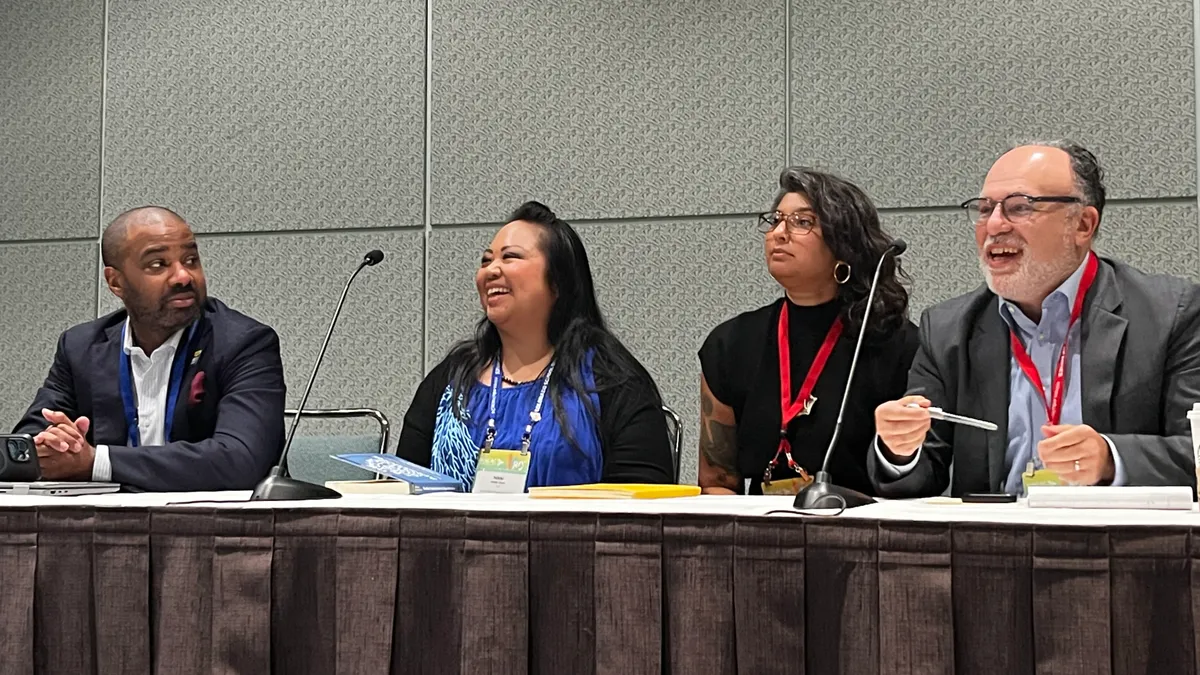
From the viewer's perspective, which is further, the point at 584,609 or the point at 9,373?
the point at 9,373

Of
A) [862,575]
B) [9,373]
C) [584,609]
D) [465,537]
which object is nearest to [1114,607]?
[862,575]

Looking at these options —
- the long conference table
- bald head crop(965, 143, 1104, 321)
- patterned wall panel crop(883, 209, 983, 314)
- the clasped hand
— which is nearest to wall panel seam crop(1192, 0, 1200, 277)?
patterned wall panel crop(883, 209, 983, 314)

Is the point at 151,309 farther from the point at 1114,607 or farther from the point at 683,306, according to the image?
the point at 1114,607

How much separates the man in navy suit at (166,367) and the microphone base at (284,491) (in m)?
0.98

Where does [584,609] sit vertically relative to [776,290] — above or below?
below

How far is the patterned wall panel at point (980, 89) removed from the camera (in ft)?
10.8

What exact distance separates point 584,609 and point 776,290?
6.94 feet

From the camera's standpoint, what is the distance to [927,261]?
350cm

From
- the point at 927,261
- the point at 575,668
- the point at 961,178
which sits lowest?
the point at 575,668

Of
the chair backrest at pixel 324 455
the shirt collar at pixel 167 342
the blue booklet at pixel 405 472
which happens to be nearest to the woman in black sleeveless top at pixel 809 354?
the blue booklet at pixel 405 472

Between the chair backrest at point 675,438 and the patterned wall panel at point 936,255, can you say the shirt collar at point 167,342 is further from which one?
the patterned wall panel at point 936,255

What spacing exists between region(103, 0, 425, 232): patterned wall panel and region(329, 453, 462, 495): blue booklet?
1669 millimetres

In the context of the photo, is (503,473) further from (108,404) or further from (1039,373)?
(108,404)

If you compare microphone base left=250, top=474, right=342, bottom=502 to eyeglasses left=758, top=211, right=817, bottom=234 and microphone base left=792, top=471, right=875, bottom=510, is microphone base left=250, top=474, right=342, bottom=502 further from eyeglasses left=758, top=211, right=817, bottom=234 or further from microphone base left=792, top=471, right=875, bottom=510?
eyeglasses left=758, top=211, right=817, bottom=234
